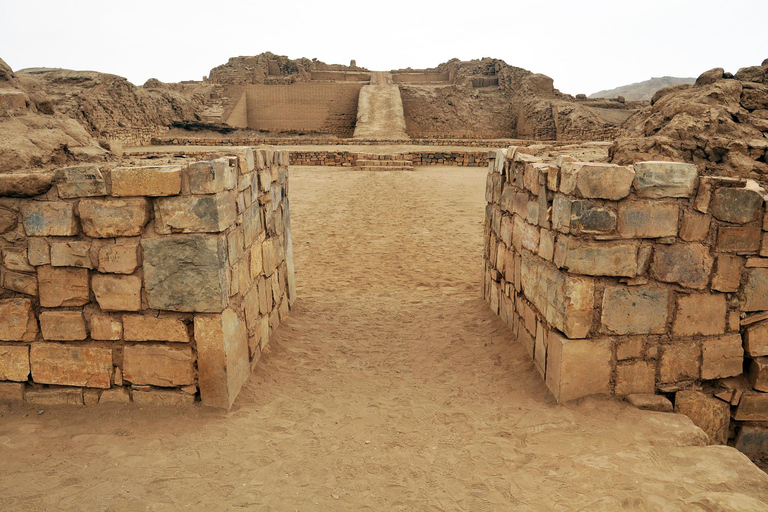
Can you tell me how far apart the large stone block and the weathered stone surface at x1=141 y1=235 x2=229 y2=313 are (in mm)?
483

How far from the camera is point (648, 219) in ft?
11.8

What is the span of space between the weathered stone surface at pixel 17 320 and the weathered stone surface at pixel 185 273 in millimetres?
922

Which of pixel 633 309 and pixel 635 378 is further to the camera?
pixel 635 378

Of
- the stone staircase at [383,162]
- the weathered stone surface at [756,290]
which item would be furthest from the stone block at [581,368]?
the stone staircase at [383,162]

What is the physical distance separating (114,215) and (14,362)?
1407 millimetres

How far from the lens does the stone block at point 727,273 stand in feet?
12.2

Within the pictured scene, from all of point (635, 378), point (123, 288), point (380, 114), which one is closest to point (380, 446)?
point (635, 378)

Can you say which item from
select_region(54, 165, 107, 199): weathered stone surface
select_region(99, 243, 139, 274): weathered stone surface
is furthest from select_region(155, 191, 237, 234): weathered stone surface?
select_region(54, 165, 107, 199): weathered stone surface

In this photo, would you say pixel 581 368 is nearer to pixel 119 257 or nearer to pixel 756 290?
pixel 756 290

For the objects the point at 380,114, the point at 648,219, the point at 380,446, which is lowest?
the point at 380,446

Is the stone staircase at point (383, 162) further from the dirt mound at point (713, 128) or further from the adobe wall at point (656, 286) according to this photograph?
the adobe wall at point (656, 286)

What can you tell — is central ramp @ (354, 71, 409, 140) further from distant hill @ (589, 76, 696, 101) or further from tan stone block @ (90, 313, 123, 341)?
distant hill @ (589, 76, 696, 101)

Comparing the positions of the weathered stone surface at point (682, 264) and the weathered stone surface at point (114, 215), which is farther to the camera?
the weathered stone surface at point (682, 264)

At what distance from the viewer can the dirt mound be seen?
4.16m
